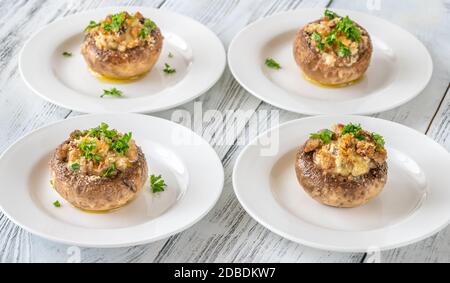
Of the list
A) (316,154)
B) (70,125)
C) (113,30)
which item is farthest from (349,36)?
(70,125)

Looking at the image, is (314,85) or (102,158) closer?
(102,158)

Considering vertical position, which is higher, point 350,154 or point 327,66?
point 350,154

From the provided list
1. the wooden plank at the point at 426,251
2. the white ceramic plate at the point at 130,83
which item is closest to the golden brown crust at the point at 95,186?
the white ceramic plate at the point at 130,83

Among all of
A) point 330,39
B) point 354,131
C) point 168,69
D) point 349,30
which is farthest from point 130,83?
point 354,131

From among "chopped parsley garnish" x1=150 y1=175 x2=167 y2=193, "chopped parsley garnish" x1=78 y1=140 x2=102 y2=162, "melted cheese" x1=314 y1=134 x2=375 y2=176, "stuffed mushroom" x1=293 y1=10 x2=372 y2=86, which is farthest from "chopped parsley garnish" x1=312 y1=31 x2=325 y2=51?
→ "chopped parsley garnish" x1=78 y1=140 x2=102 y2=162

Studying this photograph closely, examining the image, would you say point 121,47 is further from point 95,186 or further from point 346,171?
point 346,171

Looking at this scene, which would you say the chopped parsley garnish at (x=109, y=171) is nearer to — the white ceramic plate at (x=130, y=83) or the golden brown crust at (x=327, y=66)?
the white ceramic plate at (x=130, y=83)
